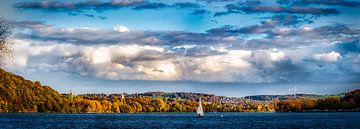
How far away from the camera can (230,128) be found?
13362 cm

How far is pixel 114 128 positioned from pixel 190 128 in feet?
63.5

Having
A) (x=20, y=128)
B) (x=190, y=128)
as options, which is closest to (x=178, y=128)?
(x=190, y=128)

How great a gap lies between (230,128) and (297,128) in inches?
667

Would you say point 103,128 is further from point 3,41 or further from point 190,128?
point 3,41

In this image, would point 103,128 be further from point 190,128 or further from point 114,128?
point 190,128

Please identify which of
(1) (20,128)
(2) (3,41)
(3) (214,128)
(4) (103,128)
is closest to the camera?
(2) (3,41)

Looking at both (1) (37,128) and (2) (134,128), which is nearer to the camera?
(1) (37,128)

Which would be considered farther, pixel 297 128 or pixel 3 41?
pixel 297 128

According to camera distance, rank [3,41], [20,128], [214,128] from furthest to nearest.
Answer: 1. [214,128]
2. [20,128]
3. [3,41]

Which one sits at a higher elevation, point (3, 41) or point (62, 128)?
point (3, 41)

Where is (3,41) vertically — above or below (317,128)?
above

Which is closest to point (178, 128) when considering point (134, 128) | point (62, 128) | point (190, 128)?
point (190, 128)

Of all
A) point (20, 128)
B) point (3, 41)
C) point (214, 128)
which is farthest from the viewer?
point (214, 128)

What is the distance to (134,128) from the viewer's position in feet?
413
